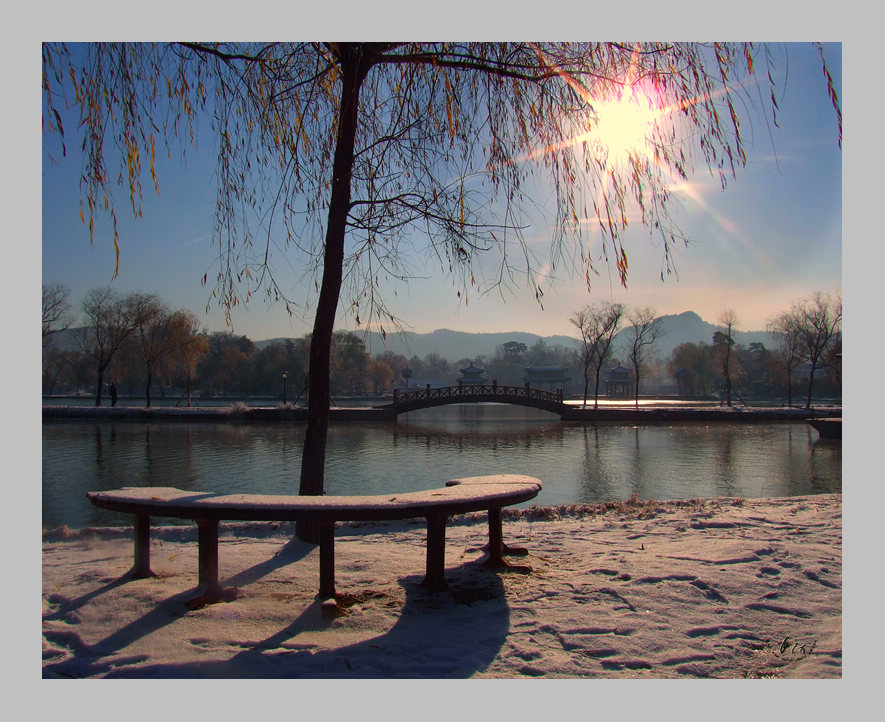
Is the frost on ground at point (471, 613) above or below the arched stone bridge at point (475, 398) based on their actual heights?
above

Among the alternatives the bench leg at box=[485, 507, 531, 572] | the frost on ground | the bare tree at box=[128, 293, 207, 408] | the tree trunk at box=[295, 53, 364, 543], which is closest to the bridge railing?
the bare tree at box=[128, 293, 207, 408]

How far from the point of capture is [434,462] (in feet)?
38.2

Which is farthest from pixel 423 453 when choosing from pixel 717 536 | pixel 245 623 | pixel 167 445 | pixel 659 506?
pixel 245 623

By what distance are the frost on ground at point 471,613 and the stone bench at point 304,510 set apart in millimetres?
108

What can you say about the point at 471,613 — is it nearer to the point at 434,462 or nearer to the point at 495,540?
the point at 495,540

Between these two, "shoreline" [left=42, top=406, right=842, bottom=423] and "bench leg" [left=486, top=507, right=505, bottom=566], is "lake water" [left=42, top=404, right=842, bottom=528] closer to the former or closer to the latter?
"shoreline" [left=42, top=406, right=842, bottom=423]

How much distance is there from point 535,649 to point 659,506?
3136 millimetres

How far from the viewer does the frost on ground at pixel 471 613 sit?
169 centimetres

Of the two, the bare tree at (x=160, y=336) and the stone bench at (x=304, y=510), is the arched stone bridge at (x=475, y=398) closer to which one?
the bare tree at (x=160, y=336)

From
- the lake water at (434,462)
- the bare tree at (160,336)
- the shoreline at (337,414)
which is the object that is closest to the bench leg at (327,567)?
the lake water at (434,462)

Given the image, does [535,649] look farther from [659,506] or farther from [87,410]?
[87,410]

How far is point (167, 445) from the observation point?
13.8 meters

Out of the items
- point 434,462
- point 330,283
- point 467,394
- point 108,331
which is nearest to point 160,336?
point 108,331

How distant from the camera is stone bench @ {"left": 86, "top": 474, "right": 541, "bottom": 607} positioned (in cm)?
198
